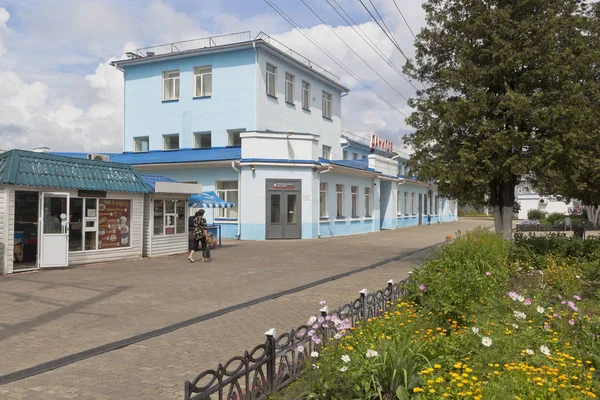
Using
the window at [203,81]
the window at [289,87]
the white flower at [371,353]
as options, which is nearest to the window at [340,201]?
the window at [289,87]

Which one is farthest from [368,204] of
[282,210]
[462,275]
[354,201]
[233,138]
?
[462,275]

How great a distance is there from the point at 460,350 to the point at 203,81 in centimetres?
2763

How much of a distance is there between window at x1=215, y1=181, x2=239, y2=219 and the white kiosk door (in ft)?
42.3

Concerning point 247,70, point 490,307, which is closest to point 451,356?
point 490,307

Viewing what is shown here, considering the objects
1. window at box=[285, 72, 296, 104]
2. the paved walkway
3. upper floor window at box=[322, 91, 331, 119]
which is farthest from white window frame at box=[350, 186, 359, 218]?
the paved walkway

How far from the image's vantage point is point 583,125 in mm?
12320

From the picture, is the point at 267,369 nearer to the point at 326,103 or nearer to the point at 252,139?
the point at 252,139

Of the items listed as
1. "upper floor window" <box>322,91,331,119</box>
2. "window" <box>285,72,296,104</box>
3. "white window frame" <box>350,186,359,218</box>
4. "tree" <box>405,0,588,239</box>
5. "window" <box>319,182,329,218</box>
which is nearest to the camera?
"tree" <box>405,0,588,239</box>

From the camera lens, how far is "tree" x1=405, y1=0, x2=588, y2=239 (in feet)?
40.0

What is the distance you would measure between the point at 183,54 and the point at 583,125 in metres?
23.1

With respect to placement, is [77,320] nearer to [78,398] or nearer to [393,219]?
[78,398]

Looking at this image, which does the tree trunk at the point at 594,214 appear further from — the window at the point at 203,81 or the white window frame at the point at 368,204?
the window at the point at 203,81

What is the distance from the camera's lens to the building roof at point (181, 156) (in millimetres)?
26953

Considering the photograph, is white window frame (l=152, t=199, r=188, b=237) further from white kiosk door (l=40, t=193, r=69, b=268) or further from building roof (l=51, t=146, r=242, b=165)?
building roof (l=51, t=146, r=242, b=165)
